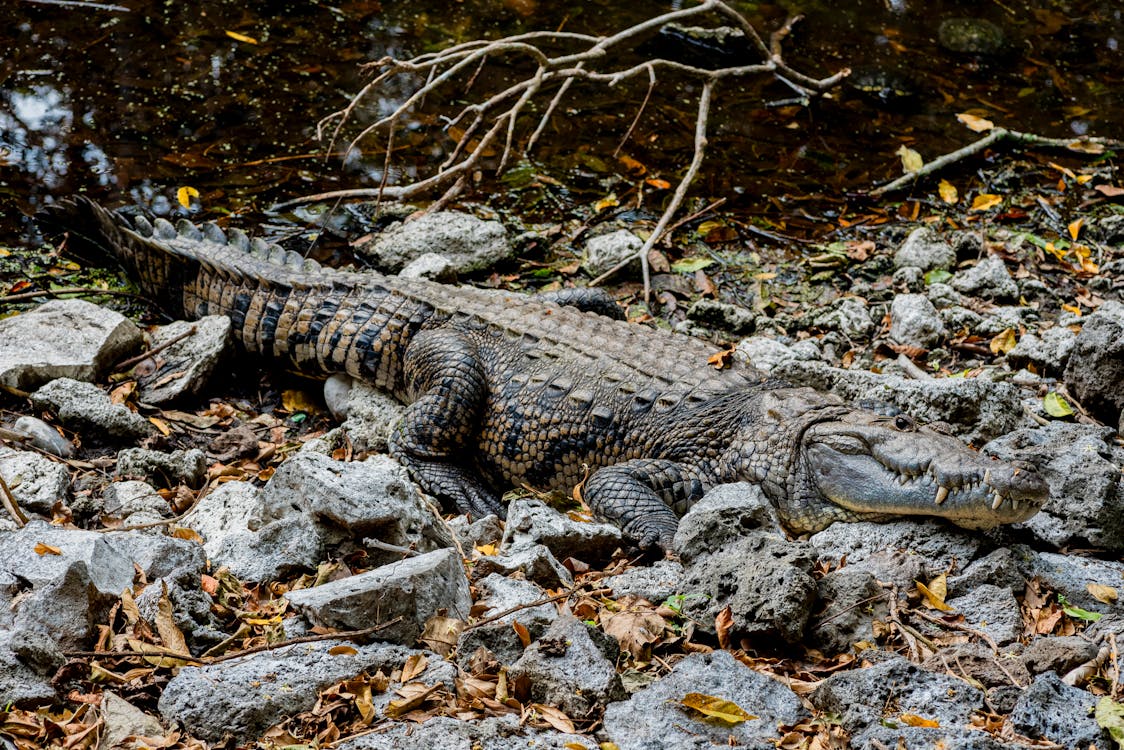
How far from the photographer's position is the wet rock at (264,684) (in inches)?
112

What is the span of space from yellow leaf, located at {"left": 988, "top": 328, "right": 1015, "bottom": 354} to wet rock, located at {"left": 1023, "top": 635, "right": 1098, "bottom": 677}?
9.73 feet

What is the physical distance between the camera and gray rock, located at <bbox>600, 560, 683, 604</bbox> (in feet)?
12.3

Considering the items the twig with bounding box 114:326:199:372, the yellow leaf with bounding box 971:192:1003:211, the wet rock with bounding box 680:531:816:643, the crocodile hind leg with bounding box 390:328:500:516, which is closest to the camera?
the wet rock with bounding box 680:531:816:643

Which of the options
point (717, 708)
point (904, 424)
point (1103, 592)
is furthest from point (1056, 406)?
point (717, 708)

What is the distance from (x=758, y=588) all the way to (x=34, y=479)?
9.70 feet

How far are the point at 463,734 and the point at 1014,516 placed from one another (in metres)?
2.24

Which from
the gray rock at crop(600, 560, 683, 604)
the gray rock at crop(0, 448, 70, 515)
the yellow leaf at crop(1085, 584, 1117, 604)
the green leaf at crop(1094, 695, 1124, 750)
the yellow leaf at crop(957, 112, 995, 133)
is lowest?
the gray rock at crop(0, 448, 70, 515)

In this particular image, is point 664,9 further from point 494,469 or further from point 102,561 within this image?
point 102,561

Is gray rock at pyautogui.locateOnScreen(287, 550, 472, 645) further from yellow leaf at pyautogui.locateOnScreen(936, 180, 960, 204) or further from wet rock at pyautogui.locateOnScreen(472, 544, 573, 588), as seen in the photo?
yellow leaf at pyautogui.locateOnScreen(936, 180, 960, 204)

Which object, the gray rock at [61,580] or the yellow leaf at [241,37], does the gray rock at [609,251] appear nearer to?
the gray rock at [61,580]

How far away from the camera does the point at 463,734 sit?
2.76 meters

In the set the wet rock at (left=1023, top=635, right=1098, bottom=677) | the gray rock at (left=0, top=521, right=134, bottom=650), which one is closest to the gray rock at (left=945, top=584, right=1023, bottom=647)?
the wet rock at (left=1023, top=635, right=1098, bottom=677)

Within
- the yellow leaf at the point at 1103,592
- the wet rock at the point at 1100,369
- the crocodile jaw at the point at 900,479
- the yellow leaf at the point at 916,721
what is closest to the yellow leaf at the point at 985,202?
the wet rock at the point at 1100,369

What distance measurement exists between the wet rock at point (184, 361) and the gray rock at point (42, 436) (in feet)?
2.17
